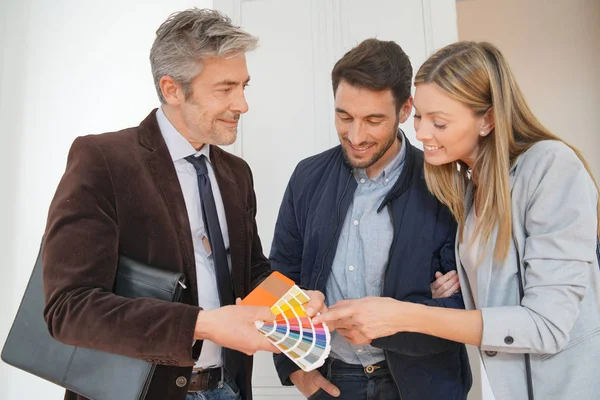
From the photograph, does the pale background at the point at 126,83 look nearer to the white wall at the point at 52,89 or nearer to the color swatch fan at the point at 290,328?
the white wall at the point at 52,89

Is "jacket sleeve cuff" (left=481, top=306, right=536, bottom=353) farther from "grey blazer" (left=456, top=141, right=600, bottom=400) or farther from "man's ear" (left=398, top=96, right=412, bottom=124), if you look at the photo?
"man's ear" (left=398, top=96, right=412, bottom=124)

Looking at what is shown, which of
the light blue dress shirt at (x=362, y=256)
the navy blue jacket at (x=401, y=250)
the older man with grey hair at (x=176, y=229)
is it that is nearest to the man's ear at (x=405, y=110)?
the navy blue jacket at (x=401, y=250)

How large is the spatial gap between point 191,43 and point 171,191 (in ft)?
1.82

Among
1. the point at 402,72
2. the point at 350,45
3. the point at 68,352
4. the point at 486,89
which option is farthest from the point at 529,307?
the point at 350,45

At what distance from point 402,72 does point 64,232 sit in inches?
58.2

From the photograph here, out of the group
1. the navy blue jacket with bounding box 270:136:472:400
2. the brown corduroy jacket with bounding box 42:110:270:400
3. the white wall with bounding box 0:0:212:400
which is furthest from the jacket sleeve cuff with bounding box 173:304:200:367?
the white wall with bounding box 0:0:212:400

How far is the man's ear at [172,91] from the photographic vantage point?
205 centimetres

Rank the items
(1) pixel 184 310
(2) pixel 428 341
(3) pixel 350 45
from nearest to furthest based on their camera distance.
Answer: (1) pixel 184 310, (2) pixel 428 341, (3) pixel 350 45

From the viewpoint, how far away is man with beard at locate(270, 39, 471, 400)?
209 cm

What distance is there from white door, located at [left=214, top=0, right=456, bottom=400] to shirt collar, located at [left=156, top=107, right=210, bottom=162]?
5.14 ft

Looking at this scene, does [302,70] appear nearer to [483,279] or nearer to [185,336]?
[483,279]

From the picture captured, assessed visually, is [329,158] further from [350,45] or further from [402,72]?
[350,45]

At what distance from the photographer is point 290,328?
167 cm

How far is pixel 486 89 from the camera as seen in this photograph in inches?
74.7
